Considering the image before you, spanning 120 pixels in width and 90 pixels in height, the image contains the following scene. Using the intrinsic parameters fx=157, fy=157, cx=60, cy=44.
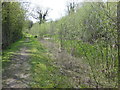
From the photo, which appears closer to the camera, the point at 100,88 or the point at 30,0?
the point at 100,88

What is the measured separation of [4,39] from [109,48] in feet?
39.5

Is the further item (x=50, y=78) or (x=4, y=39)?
(x=4, y=39)

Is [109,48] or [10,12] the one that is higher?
[10,12]

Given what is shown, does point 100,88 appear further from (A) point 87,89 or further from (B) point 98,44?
(B) point 98,44

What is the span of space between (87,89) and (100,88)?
62 centimetres

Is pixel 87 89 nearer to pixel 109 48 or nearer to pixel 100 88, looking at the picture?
pixel 100 88

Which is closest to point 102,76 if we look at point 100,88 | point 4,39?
point 100,88

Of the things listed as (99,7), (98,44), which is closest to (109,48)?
(98,44)

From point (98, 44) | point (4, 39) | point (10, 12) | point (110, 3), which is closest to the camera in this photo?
point (110, 3)

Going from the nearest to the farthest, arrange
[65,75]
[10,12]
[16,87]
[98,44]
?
[98,44] → [16,87] → [65,75] → [10,12]

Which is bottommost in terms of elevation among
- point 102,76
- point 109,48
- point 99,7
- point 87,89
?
point 87,89

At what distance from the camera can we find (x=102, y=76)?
179 inches

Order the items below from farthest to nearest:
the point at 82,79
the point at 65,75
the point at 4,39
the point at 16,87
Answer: the point at 4,39 < the point at 65,75 < the point at 82,79 < the point at 16,87

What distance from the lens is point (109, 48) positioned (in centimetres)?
472
